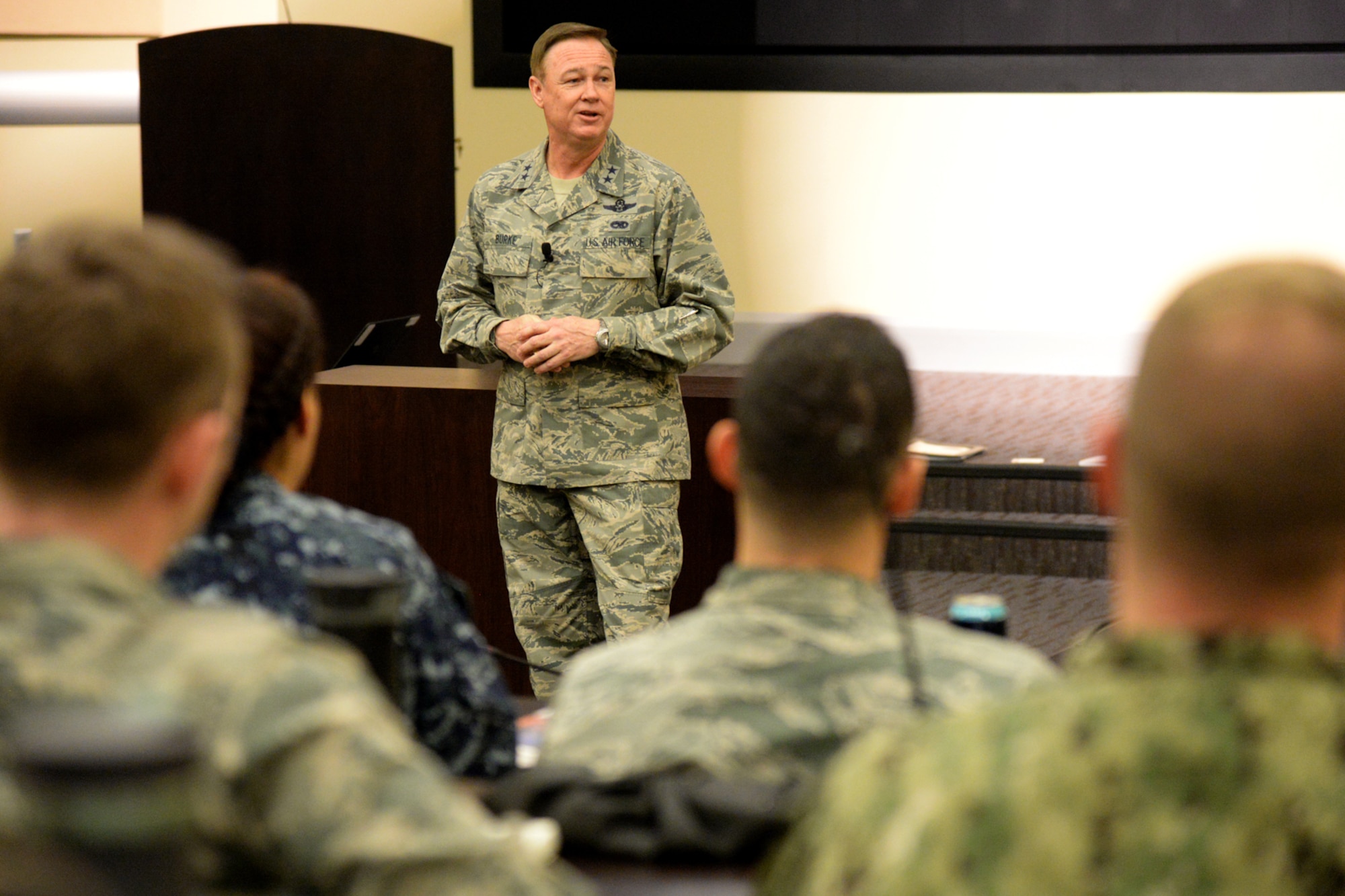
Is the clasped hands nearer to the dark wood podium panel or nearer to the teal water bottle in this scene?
the dark wood podium panel

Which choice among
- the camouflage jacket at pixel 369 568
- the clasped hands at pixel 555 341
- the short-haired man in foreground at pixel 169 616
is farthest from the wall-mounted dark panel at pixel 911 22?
the short-haired man in foreground at pixel 169 616

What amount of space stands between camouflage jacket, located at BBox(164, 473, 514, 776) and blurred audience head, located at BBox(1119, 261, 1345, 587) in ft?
2.40

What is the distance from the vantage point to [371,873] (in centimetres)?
70

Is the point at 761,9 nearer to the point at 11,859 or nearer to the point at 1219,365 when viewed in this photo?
the point at 1219,365

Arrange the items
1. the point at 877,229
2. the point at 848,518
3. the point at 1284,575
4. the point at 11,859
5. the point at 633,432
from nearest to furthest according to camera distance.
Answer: the point at 11,859 < the point at 1284,575 < the point at 848,518 < the point at 633,432 < the point at 877,229

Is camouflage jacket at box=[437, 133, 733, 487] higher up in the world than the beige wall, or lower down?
lower down

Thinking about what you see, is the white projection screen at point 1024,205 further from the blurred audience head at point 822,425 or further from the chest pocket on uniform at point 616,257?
the blurred audience head at point 822,425

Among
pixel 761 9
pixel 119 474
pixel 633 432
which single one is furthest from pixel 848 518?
pixel 761 9

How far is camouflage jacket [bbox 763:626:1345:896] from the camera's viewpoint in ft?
2.37

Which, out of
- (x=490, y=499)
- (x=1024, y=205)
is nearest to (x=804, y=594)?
(x=490, y=499)

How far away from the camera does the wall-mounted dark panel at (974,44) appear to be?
4.30 m

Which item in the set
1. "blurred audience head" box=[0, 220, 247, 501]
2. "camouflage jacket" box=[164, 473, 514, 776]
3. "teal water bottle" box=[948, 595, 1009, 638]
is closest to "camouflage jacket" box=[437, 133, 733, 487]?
"teal water bottle" box=[948, 595, 1009, 638]

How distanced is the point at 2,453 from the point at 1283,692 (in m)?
0.67

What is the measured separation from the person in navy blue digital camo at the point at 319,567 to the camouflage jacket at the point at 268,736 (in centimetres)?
64
